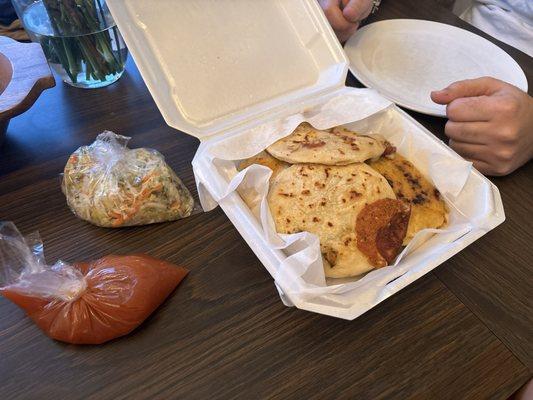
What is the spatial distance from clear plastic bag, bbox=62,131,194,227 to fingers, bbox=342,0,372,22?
2.22 feet

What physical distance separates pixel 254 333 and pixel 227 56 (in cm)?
61

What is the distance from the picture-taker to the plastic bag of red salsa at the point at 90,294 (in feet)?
2.07

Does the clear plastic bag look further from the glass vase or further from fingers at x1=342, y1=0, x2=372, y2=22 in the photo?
fingers at x1=342, y1=0, x2=372, y2=22

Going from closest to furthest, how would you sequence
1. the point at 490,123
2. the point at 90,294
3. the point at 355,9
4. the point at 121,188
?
the point at 90,294 < the point at 121,188 < the point at 490,123 < the point at 355,9

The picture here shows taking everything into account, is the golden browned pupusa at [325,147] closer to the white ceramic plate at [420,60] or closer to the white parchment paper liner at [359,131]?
the white parchment paper liner at [359,131]

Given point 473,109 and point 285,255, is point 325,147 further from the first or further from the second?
point 473,109

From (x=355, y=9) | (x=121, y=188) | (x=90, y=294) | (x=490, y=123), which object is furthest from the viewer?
(x=355, y=9)

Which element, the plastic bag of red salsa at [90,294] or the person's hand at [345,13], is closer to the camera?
the plastic bag of red salsa at [90,294]

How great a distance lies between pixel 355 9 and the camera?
1123 mm

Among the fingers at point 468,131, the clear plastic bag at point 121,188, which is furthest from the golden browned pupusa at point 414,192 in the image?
the clear plastic bag at point 121,188

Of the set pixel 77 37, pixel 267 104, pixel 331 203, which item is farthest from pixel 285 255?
pixel 77 37

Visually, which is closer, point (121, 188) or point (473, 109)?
point (121, 188)

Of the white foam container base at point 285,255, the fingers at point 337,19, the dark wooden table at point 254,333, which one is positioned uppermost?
the fingers at point 337,19

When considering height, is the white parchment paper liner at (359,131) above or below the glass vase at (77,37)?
below
